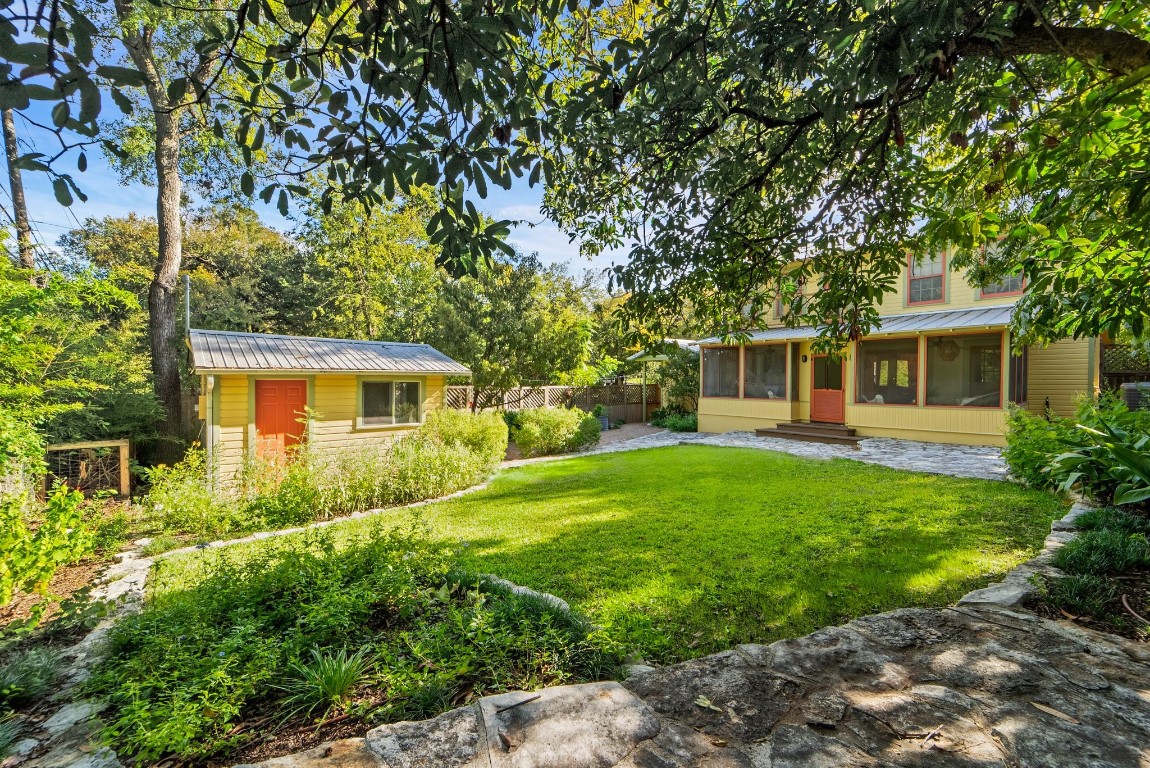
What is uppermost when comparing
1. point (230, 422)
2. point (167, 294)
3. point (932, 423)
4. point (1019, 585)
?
point (167, 294)

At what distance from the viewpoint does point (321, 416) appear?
9.16 metres

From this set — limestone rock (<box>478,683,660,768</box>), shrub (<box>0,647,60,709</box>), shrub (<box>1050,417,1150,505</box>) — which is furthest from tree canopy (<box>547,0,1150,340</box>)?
shrub (<box>0,647,60,709</box>)

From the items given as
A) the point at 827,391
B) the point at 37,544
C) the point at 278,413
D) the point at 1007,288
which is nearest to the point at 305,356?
the point at 278,413

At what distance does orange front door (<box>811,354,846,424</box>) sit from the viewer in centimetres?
1341

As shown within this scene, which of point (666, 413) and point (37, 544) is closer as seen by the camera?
point (37, 544)

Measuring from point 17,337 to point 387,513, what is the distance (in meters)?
3.95

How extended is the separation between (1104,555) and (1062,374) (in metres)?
10.9

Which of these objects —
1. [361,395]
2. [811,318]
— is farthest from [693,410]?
[811,318]

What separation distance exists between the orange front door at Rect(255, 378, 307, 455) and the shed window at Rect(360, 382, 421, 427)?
1158mm

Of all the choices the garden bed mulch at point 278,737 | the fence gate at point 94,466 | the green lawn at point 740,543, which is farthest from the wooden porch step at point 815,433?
the fence gate at point 94,466

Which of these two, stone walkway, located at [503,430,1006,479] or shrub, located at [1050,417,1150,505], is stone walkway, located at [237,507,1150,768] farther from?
stone walkway, located at [503,430,1006,479]

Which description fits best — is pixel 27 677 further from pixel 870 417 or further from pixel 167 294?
pixel 870 417

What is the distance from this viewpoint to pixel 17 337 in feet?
14.3

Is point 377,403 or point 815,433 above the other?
point 377,403
